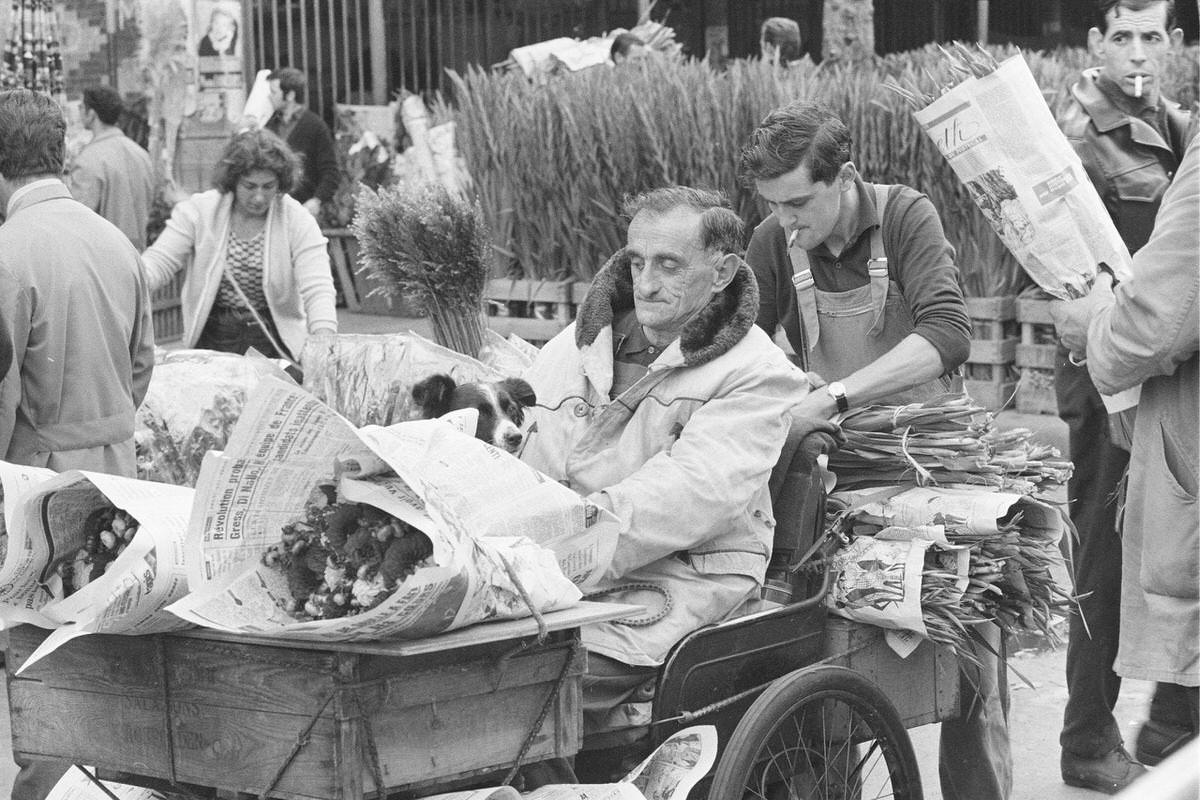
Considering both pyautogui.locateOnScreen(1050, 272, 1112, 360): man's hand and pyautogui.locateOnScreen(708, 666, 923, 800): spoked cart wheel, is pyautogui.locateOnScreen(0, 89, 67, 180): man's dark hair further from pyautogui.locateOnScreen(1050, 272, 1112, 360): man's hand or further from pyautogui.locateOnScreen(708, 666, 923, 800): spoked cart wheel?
pyautogui.locateOnScreen(1050, 272, 1112, 360): man's hand

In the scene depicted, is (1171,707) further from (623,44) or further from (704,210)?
(623,44)

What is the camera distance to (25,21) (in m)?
10.3

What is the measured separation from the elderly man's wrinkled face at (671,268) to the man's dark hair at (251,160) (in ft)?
9.19

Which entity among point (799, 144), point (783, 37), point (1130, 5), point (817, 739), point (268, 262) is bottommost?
point (817, 739)

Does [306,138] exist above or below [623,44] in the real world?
below

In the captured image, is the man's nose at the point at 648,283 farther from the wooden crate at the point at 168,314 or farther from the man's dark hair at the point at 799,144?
the wooden crate at the point at 168,314

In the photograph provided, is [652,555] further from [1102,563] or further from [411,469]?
[1102,563]

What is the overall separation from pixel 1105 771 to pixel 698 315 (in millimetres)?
1962

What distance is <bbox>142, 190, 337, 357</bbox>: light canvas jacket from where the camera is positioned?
5949 mm

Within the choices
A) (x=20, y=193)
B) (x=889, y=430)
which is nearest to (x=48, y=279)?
(x=20, y=193)

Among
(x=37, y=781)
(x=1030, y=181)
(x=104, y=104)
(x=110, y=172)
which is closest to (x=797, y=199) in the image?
(x=1030, y=181)

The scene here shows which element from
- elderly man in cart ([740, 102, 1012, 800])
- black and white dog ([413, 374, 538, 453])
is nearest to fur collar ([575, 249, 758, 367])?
black and white dog ([413, 374, 538, 453])

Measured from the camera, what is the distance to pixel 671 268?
11.3 ft

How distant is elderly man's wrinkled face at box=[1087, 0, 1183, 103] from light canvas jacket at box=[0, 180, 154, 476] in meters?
2.77
